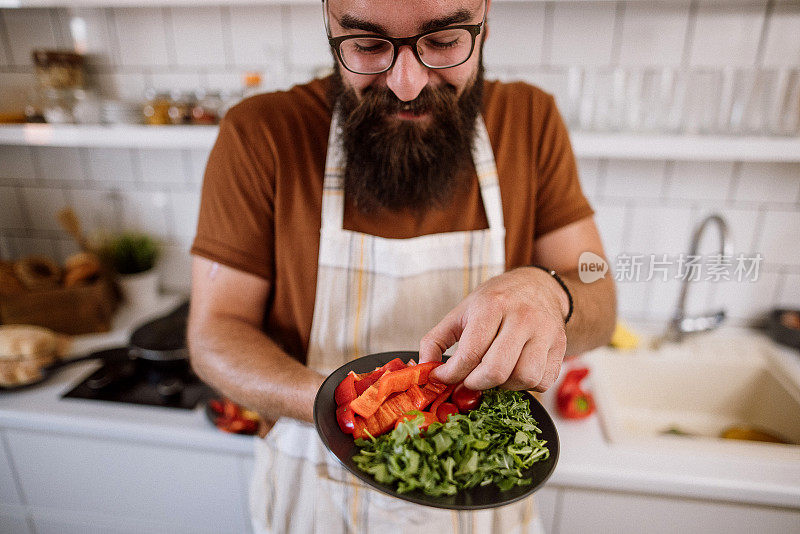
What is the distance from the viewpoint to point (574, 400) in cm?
115

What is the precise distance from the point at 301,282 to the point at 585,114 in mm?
861

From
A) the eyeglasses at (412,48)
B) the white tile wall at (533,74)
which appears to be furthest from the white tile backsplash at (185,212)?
the eyeglasses at (412,48)

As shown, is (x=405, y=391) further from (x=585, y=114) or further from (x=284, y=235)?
(x=585, y=114)

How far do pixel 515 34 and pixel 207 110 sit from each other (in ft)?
2.84

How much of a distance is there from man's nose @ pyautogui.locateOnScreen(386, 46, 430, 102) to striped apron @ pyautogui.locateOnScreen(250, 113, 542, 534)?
0.63ft

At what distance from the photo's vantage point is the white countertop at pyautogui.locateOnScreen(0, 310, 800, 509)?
98 cm

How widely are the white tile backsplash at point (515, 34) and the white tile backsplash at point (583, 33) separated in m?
0.04

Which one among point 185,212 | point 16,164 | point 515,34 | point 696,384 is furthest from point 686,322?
point 16,164

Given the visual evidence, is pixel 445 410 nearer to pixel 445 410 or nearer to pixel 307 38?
pixel 445 410

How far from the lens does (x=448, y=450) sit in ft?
1.68

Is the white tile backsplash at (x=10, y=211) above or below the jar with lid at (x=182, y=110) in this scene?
below

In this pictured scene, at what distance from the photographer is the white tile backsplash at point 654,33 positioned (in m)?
1.28

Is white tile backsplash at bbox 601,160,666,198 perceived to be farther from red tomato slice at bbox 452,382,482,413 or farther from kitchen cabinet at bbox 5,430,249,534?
kitchen cabinet at bbox 5,430,249,534

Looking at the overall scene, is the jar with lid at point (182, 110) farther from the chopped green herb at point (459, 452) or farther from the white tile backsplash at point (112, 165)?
the chopped green herb at point (459, 452)
